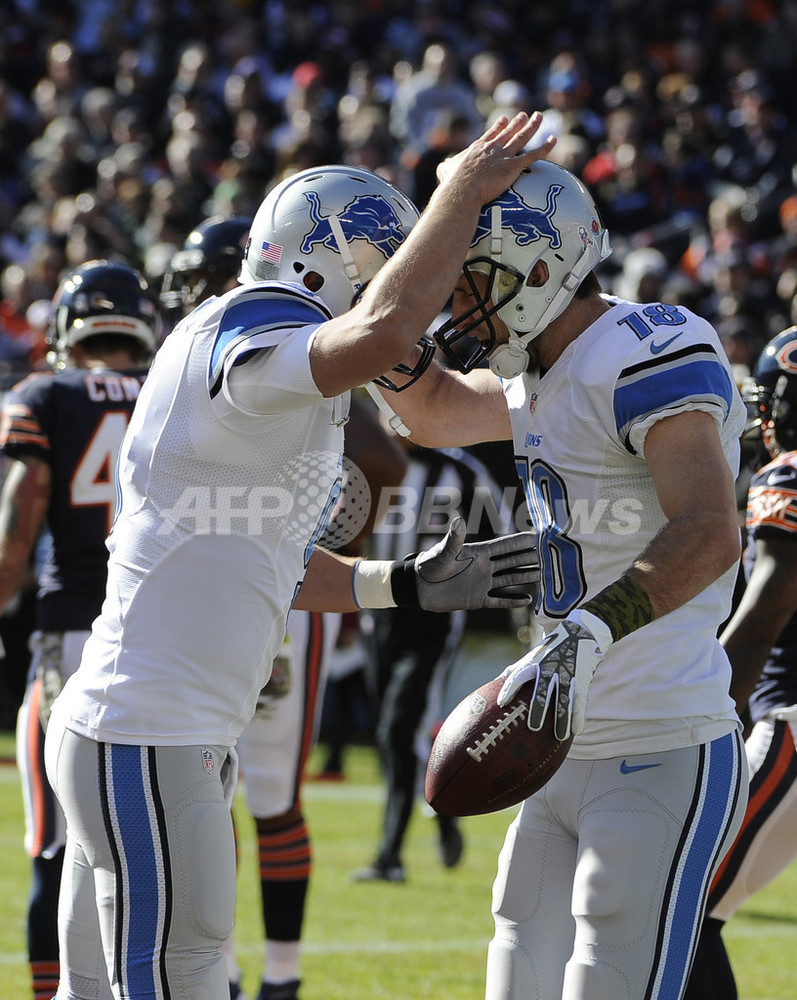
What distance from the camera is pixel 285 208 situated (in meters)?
2.87

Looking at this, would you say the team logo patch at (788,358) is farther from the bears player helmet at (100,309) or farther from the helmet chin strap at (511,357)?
the bears player helmet at (100,309)

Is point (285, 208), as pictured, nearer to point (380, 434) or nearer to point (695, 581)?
point (695, 581)

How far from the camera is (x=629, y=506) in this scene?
2736 millimetres

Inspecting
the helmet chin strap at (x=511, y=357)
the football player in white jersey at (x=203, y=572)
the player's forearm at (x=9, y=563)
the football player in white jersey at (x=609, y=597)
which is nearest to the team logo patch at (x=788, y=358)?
the football player in white jersey at (x=609, y=597)

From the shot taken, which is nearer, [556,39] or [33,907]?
[33,907]

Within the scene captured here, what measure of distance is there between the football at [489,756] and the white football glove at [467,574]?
413 millimetres

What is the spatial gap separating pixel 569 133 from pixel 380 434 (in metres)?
7.21

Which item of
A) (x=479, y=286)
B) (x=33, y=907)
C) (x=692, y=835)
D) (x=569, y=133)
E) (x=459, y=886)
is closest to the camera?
(x=692, y=835)

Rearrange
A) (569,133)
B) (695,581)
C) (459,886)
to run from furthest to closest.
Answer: (569,133), (459,886), (695,581)

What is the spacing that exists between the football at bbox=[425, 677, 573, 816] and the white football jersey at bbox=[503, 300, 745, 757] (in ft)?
0.97

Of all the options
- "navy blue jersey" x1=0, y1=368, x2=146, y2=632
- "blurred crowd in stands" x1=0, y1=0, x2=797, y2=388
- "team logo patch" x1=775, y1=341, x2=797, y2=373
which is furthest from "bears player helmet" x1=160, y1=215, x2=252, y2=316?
"blurred crowd in stands" x1=0, y1=0, x2=797, y2=388

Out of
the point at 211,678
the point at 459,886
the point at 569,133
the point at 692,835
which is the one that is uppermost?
the point at 569,133

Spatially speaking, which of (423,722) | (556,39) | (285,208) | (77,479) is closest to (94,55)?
(556,39)

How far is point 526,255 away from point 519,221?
65mm
